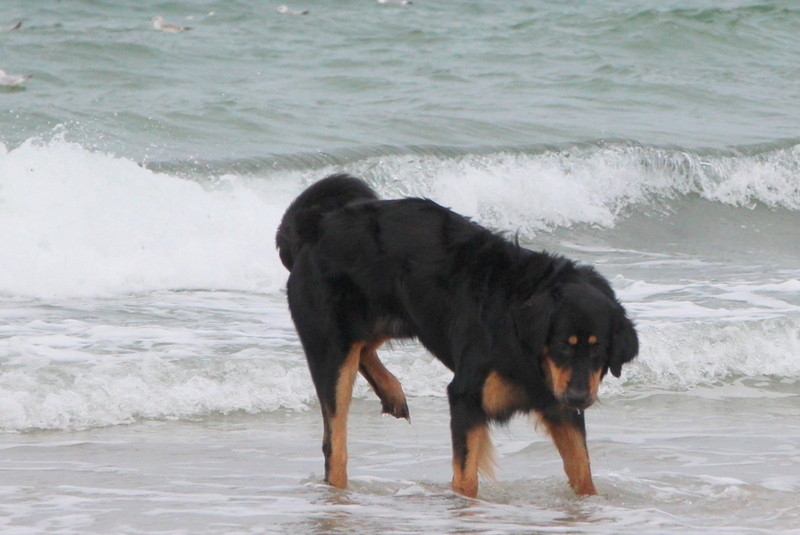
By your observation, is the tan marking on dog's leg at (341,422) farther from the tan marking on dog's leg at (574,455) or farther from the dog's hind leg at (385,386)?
the tan marking on dog's leg at (574,455)

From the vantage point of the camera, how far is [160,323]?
837 centimetres

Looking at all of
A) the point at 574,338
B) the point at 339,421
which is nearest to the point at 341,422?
the point at 339,421

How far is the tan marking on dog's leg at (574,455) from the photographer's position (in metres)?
5.08

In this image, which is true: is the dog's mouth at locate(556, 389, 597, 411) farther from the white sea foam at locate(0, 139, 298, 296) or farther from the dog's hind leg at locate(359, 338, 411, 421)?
the white sea foam at locate(0, 139, 298, 296)

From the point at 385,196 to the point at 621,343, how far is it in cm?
870

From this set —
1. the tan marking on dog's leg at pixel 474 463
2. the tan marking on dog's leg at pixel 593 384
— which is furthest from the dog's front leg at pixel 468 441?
the tan marking on dog's leg at pixel 593 384

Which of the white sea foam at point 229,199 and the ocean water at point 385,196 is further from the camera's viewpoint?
the white sea foam at point 229,199

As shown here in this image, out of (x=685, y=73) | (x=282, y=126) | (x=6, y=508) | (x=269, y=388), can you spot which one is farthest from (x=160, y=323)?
(x=685, y=73)

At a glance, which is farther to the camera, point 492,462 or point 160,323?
point 160,323

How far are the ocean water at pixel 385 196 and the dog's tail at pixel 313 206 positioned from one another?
1063mm

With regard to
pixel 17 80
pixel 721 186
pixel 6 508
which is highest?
pixel 17 80

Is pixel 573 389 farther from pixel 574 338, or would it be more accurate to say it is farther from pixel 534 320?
pixel 534 320

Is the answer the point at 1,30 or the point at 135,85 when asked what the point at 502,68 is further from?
the point at 1,30

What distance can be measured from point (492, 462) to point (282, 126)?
10.8 m
